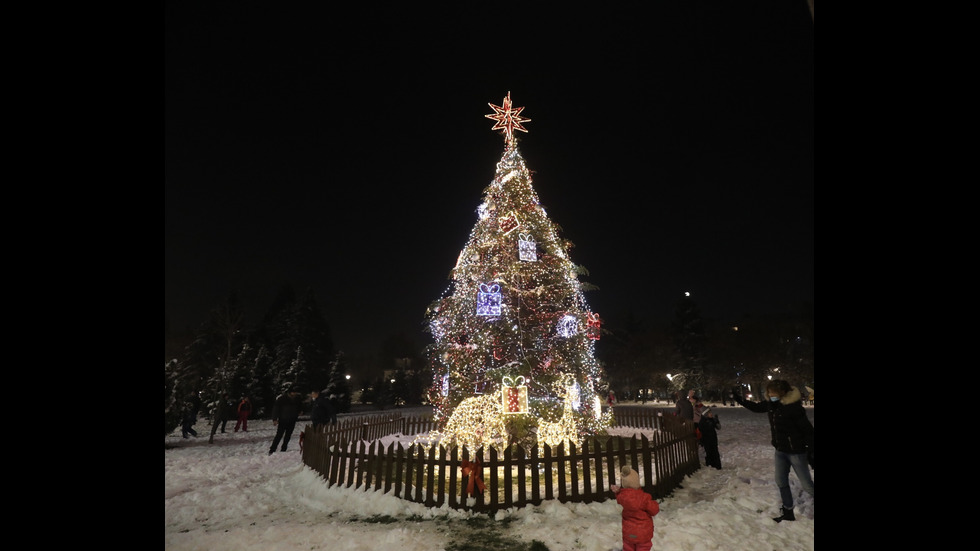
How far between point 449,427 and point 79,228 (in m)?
11.1

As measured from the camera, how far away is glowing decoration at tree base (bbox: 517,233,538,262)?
1223cm

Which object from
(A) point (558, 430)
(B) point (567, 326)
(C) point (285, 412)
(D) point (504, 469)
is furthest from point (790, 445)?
(C) point (285, 412)

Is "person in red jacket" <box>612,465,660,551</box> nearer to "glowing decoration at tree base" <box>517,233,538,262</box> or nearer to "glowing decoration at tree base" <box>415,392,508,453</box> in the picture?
"glowing decoration at tree base" <box>415,392,508,453</box>

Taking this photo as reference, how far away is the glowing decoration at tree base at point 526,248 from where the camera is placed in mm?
12234

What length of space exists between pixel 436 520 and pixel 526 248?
7083 mm

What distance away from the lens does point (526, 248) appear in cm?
1230

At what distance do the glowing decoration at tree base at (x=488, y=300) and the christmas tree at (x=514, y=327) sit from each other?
1.0 inches

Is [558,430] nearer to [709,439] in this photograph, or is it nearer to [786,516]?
[709,439]

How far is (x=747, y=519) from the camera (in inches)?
248

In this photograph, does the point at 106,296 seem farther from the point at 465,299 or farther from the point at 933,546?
the point at 465,299

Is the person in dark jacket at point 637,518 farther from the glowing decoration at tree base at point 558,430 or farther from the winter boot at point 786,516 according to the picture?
the glowing decoration at tree base at point 558,430

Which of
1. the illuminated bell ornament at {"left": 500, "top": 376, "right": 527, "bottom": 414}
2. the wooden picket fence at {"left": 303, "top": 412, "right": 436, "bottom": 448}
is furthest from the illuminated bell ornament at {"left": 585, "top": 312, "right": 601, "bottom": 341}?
the wooden picket fence at {"left": 303, "top": 412, "right": 436, "bottom": 448}

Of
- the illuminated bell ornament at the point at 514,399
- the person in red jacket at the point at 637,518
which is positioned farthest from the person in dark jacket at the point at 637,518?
the illuminated bell ornament at the point at 514,399

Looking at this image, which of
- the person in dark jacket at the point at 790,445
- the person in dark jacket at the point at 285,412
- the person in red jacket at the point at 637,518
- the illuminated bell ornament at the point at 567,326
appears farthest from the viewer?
the person in dark jacket at the point at 285,412
